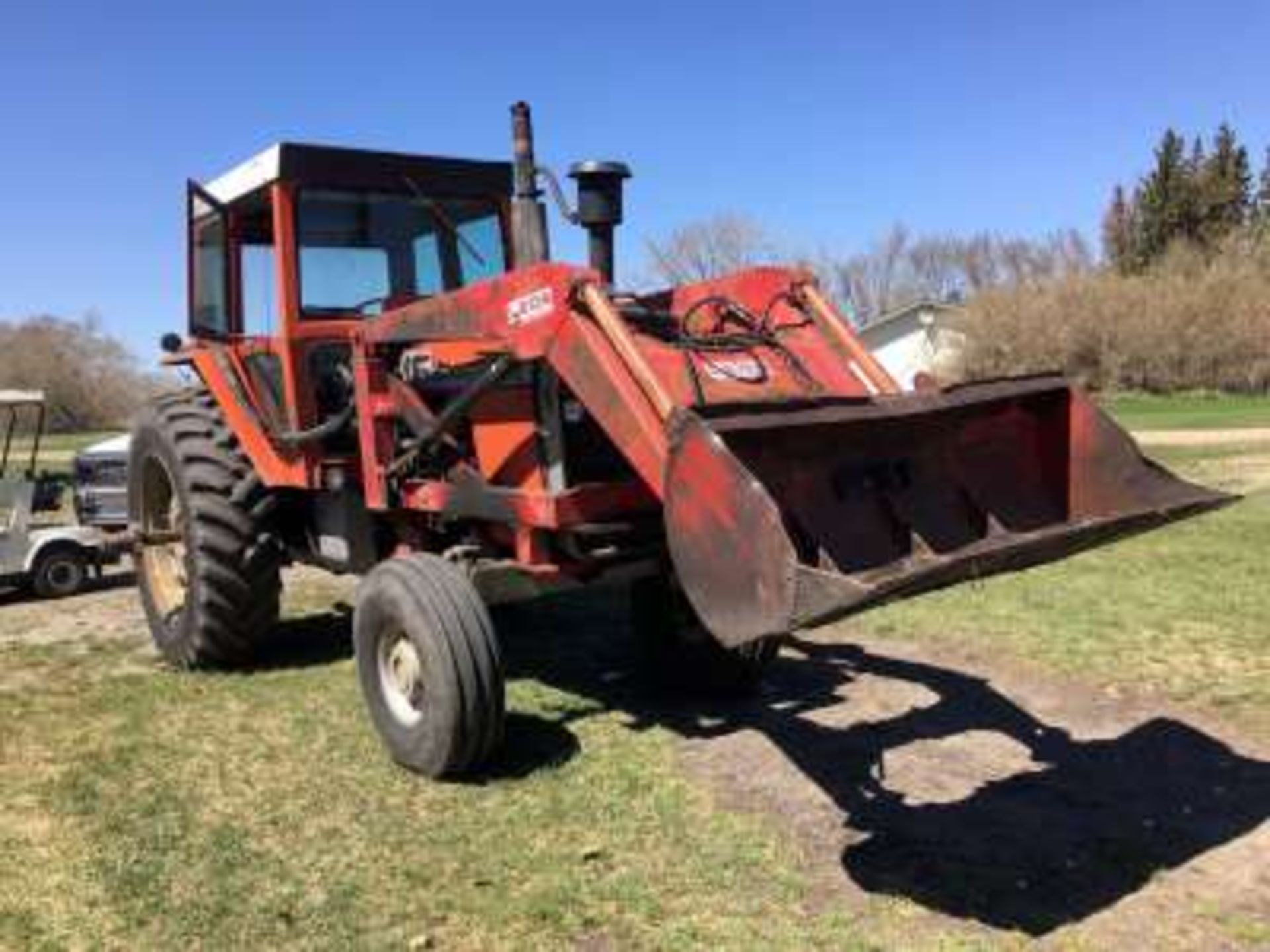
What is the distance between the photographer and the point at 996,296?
4941 cm

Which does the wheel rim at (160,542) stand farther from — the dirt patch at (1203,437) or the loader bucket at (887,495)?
the dirt patch at (1203,437)

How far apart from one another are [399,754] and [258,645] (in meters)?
2.27

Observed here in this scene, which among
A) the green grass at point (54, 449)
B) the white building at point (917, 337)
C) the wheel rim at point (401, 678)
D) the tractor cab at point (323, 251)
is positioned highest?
the white building at point (917, 337)

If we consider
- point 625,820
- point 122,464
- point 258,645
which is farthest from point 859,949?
point 122,464

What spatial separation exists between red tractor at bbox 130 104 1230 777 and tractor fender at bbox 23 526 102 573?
304cm

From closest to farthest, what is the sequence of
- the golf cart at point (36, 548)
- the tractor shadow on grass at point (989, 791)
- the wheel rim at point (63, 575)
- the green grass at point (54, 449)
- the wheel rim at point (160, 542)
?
the tractor shadow on grass at point (989, 791), the wheel rim at point (160, 542), the golf cart at point (36, 548), the wheel rim at point (63, 575), the green grass at point (54, 449)

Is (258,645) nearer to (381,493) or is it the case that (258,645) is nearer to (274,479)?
(274,479)

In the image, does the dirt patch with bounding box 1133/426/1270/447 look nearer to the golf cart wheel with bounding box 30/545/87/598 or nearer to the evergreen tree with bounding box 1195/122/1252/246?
the golf cart wheel with bounding box 30/545/87/598

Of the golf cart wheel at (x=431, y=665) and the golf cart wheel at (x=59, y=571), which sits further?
the golf cart wheel at (x=59, y=571)

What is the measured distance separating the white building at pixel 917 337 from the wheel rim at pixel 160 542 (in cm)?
4493

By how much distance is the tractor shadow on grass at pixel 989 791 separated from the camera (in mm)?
4160

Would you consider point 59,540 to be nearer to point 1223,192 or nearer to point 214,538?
point 214,538

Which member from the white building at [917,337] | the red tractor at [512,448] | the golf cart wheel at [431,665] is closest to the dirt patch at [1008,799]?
the red tractor at [512,448]

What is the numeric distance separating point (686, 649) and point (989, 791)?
194cm
